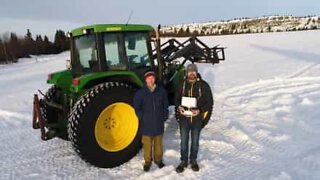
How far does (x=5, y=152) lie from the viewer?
6.94 metres

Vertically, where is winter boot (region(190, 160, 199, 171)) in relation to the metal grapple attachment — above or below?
below

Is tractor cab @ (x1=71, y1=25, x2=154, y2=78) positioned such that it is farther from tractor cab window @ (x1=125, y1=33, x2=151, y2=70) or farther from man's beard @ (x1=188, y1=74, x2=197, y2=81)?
man's beard @ (x1=188, y1=74, x2=197, y2=81)

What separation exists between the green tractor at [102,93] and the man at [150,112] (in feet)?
1.35

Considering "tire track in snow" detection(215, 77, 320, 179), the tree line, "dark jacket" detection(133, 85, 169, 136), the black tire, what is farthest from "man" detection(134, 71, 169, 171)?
the tree line

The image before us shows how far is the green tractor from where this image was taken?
5.69 metres

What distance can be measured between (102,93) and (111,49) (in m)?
0.96

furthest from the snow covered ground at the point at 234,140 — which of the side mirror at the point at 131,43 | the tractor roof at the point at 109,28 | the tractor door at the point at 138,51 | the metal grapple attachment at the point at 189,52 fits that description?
the tractor roof at the point at 109,28

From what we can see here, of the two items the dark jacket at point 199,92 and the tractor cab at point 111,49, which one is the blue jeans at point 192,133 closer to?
the dark jacket at point 199,92

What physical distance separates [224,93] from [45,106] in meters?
5.79

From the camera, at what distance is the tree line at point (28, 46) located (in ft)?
114

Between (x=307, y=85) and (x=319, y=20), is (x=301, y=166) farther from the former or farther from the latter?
(x=319, y=20)

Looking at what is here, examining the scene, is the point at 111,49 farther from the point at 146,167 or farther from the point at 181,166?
the point at 181,166

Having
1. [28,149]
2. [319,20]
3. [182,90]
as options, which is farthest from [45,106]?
[319,20]

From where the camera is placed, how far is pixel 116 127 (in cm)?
612
